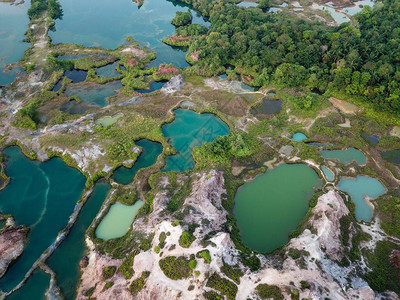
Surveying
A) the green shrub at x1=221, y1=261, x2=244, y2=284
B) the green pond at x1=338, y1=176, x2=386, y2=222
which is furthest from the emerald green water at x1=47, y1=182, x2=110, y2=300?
the green pond at x1=338, y1=176, x2=386, y2=222

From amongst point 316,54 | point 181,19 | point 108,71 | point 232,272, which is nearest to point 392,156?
point 316,54

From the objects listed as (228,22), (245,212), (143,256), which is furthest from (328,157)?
(228,22)

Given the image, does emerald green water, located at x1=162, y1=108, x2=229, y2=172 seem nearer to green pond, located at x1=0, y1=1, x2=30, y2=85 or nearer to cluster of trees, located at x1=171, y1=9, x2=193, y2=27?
green pond, located at x1=0, y1=1, x2=30, y2=85

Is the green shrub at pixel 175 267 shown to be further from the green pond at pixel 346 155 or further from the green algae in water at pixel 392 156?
the green algae in water at pixel 392 156

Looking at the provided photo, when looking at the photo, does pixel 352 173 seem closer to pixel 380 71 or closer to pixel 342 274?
pixel 342 274

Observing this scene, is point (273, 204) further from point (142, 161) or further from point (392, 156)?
point (392, 156)
